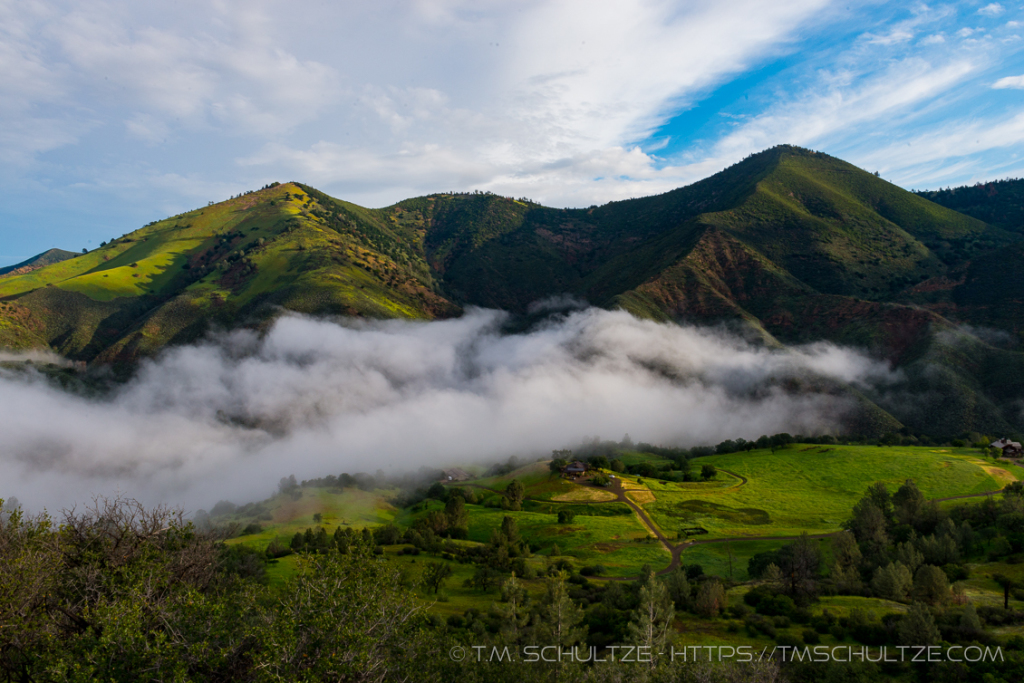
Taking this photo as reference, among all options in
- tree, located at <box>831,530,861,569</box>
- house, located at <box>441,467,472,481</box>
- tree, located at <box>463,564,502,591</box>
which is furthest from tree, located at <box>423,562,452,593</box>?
house, located at <box>441,467,472,481</box>

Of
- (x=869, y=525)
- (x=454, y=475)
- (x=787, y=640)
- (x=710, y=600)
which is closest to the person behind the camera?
(x=787, y=640)

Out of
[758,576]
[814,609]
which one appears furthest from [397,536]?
[814,609]

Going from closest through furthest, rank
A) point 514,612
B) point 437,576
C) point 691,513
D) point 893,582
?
point 893,582 → point 514,612 → point 437,576 → point 691,513

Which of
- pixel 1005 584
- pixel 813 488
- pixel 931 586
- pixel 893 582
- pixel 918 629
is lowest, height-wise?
pixel 813 488

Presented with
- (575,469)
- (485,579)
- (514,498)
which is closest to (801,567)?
(485,579)

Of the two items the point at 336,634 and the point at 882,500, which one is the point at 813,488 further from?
the point at 336,634
